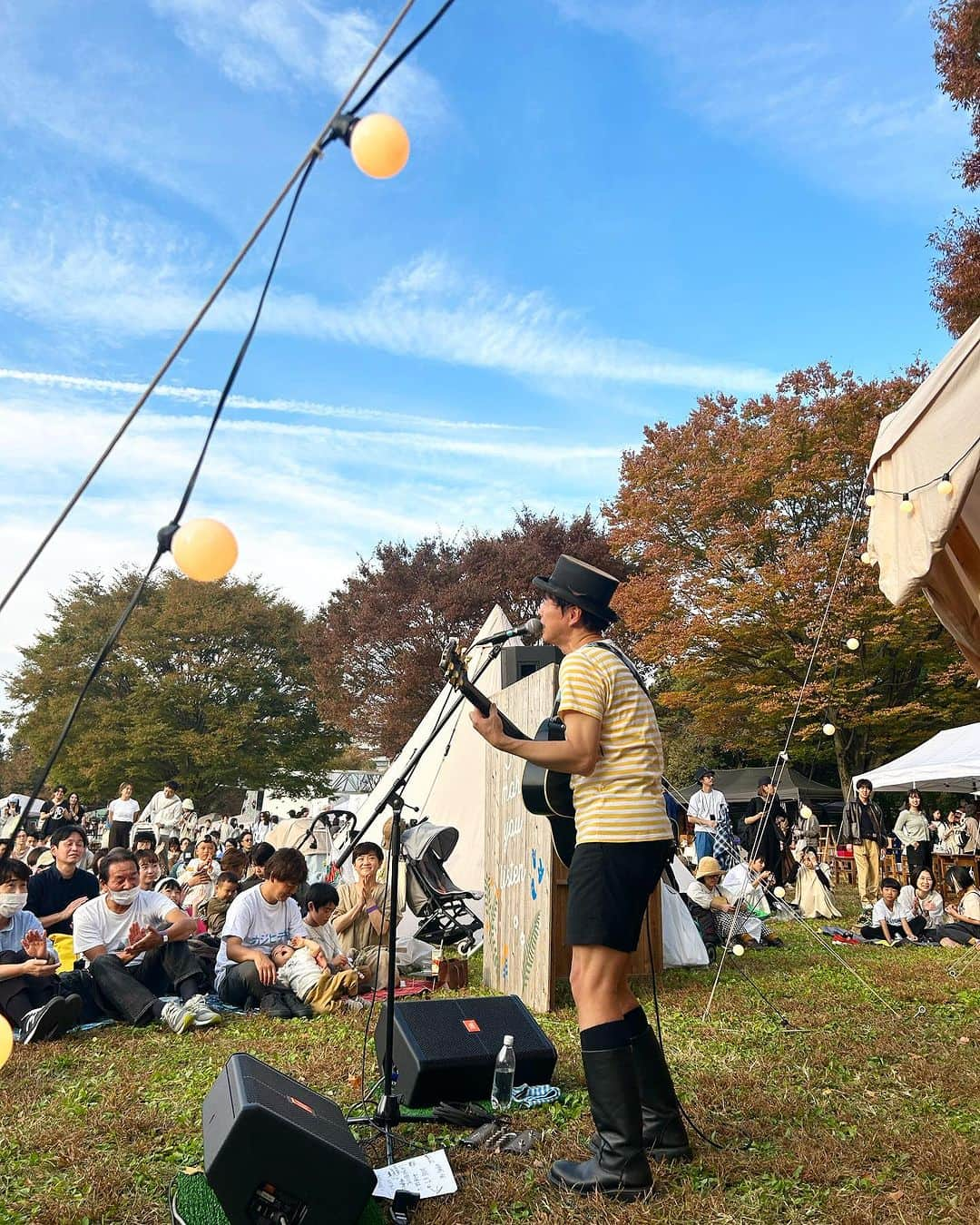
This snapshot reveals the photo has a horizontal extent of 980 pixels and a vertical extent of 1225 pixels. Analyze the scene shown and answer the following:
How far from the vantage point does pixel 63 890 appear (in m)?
6.56

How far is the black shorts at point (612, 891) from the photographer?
283 cm

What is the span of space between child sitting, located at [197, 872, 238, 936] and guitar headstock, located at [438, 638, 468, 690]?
17.0 feet

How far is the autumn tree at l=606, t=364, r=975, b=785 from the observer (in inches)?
728

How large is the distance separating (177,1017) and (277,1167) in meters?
3.05

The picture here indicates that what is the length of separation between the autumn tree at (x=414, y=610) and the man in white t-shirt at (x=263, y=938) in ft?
58.1

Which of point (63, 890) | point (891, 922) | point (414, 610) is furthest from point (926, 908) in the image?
point (414, 610)

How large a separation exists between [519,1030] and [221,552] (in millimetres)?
2937

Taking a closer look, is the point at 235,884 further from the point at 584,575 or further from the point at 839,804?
the point at 839,804

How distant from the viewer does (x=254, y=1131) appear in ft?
8.14

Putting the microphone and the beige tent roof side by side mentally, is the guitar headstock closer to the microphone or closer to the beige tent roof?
the microphone

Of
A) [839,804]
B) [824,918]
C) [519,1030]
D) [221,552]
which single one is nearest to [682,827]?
[824,918]

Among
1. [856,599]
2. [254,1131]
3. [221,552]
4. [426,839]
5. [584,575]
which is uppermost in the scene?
[856,599]

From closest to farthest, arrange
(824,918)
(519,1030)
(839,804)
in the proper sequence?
(519,1030), (824,918), (839,804)

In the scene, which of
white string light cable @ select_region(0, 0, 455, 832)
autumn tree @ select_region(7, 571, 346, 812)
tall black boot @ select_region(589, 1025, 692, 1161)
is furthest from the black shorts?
autumn tree @ select_region(7, 571, 346, 812)
